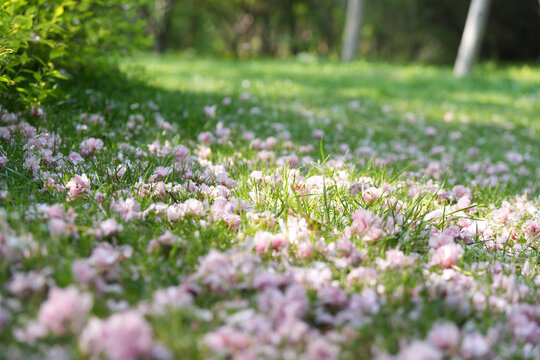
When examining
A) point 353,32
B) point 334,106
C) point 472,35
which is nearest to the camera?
point 334,106

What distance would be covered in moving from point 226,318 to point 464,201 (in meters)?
1.67

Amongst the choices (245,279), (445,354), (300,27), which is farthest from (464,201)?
(300,27)

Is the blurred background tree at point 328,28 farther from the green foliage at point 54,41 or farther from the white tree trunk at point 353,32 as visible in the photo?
the green foliage at point 54,41

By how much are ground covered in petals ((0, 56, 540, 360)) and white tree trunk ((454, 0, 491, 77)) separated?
8.64 m

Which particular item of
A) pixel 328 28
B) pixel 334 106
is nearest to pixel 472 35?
pixel 334 106

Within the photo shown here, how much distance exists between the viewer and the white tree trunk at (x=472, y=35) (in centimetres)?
1066

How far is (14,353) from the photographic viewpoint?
3.59 ft

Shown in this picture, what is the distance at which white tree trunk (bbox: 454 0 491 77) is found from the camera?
10.7 m

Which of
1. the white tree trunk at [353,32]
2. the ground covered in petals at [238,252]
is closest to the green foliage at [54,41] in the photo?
the ground covered in petals at [238,252]

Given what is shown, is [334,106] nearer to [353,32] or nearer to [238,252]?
[238,252]

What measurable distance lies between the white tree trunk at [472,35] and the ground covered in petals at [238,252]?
340 inches

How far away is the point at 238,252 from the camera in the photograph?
1.71 meters

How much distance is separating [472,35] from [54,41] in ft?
35.8

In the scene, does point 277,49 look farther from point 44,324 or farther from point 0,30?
point 44,324
